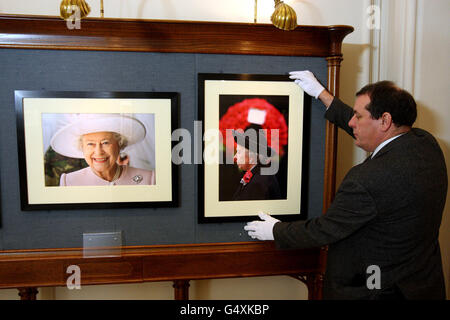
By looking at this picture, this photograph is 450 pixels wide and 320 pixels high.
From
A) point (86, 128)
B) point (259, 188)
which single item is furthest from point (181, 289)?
point (86, 128)

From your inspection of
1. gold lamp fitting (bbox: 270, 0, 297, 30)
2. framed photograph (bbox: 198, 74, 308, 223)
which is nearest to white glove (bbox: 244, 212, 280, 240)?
framed photograph (bbox: 198, 74, 308, 223)

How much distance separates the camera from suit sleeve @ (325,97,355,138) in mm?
1854

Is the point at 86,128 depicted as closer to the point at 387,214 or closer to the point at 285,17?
the point at 285,17

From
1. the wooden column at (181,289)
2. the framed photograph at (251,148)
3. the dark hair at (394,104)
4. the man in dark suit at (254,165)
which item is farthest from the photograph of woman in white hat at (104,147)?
the dark hair at (394,104)

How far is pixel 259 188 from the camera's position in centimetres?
195

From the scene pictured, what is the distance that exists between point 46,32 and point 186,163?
38.3 inches

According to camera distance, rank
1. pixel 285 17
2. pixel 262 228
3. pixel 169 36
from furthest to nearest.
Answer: pixel 262 228 < pixel 169 36 < pixel 285 17

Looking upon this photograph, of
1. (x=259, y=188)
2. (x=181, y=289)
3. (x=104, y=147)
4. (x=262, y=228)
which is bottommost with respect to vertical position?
(x=181, y=289)

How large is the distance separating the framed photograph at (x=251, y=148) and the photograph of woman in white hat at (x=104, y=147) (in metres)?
0.34

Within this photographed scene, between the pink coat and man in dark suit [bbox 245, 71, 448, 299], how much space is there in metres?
0.86

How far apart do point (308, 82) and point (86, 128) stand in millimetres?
1237

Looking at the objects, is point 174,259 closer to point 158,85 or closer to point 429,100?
point 158,85

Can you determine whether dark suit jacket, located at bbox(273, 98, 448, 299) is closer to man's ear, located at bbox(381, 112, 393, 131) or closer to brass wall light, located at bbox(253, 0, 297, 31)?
man's ear, located at bbox(381, 112, 393, 131)

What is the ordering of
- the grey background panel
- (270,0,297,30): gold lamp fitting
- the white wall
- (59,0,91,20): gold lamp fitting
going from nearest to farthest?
(59,0,91,20): gold lamp fitting < (270,0,297,30): gold lamp fitting < the grey background panel < the white wall
